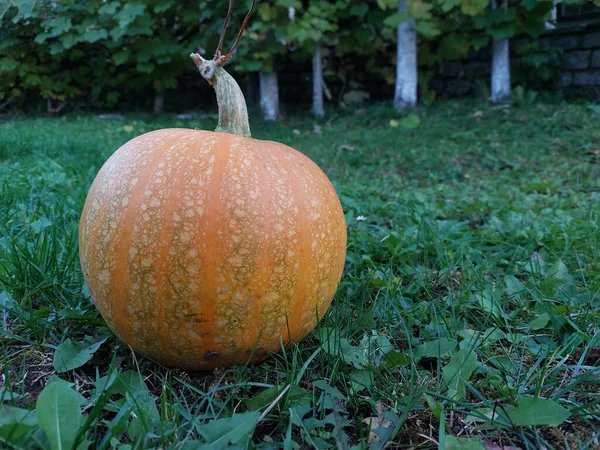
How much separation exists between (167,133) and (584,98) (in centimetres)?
707

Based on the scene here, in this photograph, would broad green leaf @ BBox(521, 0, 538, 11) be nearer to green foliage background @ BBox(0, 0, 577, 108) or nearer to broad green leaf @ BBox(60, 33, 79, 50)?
green foliage background @ BBox(0, 0, 577, 108)

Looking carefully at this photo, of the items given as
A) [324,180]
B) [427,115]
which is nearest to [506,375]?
[324,180]

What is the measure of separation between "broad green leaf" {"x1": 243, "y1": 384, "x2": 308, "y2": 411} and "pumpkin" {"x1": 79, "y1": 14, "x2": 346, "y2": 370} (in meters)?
0.13

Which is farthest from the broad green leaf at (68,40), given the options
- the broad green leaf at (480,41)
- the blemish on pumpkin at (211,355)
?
the blemish on pumpkin at (211,355)

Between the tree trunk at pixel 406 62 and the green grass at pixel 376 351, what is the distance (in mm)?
4314

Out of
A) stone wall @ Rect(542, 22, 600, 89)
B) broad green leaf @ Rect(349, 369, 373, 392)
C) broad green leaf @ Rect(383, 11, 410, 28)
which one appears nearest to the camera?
broad green leaf @ Rect(349, 369, 373, 392)

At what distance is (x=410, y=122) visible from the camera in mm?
6527

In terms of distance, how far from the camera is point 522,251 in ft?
7.87

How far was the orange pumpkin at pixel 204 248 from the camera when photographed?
125 cm

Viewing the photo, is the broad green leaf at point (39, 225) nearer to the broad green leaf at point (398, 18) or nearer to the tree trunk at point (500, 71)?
the broad green leaf at point (398, 18)

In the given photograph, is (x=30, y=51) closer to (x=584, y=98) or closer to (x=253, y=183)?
(x=253, y=183)

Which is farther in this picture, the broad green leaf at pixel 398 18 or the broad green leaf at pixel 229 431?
the broad green leaf at pixel 398 18

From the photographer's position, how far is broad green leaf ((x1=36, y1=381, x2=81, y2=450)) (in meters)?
0.98

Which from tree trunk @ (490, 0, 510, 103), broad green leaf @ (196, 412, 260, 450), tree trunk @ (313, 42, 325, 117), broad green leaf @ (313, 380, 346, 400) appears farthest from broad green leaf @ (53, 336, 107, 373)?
tree trunk @ (313, 42, 325, 117)
